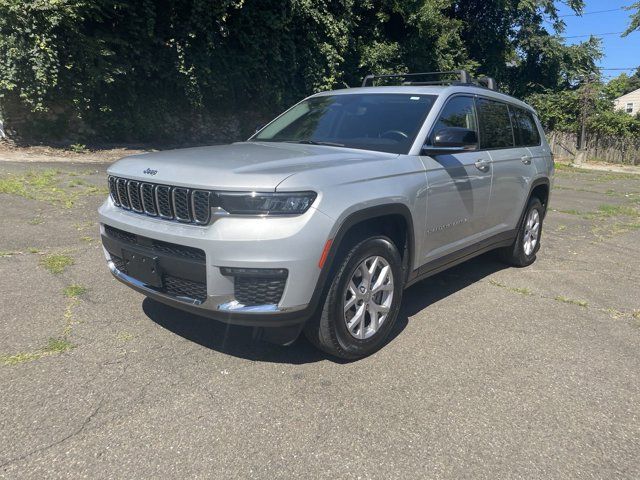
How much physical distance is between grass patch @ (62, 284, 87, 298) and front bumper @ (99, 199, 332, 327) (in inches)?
66.5

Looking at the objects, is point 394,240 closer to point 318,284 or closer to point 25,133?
point 318,284

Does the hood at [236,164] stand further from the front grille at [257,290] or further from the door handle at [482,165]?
the door handle at [482,165]

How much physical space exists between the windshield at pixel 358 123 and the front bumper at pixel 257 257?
4.23ft

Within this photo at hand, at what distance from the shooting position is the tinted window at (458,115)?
4188mm

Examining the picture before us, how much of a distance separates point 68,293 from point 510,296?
3889mm

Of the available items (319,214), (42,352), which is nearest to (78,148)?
(42,352)

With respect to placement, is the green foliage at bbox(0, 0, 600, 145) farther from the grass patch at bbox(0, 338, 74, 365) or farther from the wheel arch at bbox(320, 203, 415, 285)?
the wheel arch at bbox(320, 203, 415, 285)

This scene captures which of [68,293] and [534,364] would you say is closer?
[534,364]

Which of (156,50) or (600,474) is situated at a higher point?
(156,50)

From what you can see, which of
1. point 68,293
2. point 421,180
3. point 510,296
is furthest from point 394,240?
point 68,293

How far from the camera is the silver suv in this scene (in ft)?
9.61

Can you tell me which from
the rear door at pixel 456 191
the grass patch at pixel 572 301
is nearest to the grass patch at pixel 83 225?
the rear door at pixel 456 191

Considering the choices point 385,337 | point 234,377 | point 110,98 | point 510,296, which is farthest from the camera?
point 110,98

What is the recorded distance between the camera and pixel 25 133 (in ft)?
42.4
